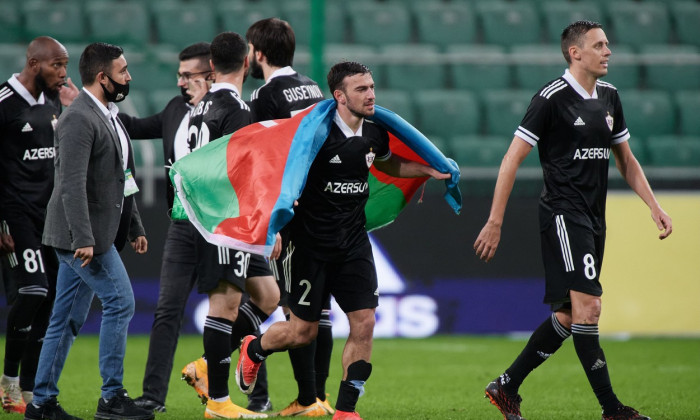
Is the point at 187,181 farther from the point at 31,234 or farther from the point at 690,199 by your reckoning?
the point at 690,199

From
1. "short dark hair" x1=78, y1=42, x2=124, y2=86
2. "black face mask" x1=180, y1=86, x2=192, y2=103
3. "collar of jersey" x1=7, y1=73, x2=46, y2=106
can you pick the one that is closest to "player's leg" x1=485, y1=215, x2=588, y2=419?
"black face mask" x1=180, y1=86, x2=192, y2=103

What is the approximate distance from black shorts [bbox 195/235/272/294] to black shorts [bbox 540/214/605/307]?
1833mm

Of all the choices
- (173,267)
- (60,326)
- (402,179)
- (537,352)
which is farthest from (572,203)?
(60,326)

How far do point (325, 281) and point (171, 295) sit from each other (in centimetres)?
129

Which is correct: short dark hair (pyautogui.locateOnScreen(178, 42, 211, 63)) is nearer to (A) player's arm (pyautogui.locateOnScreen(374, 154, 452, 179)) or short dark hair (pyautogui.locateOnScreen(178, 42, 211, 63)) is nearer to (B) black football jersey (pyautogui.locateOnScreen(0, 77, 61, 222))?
(B) black football jersey (pyautogui.locateOnScreen(0, 77, 61, 222))

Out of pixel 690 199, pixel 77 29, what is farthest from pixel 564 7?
pixel 77 29

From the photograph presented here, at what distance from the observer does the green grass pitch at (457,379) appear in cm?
626

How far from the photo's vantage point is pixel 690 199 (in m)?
10.8

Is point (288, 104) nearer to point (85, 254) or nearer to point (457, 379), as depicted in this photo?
point (85, 254)

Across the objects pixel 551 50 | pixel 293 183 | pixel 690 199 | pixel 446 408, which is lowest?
pixel 446 408

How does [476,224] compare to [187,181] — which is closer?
[187,181]

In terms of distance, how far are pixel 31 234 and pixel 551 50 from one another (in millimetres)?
9382

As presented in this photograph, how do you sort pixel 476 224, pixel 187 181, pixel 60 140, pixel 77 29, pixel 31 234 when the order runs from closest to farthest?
pixel 60 140, pixel 187 181, pixel 31 234, pixel 476 224, pixel 77 29

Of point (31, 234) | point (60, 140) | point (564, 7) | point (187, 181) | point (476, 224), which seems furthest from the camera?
point (564, 7)
